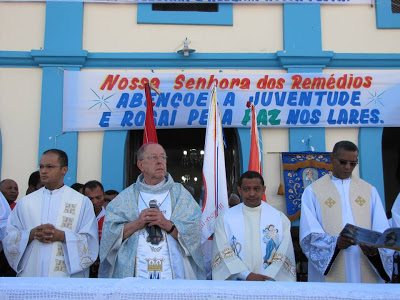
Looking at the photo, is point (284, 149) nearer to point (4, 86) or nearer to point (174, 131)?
point (174, 131)

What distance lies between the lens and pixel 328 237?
12.1ft

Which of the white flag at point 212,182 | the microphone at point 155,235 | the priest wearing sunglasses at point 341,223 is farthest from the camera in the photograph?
the white flag at point 212,182

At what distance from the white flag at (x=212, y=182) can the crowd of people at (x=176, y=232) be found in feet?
2.74

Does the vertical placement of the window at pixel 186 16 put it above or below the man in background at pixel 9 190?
above

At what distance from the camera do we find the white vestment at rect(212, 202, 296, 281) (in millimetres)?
3611

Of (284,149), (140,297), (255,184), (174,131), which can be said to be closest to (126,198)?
(255,184)

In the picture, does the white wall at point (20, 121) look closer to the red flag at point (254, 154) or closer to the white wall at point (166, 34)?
the white wall at point (166, 34)

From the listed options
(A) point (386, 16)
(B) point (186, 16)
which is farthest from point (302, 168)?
(B) point (186, 16)

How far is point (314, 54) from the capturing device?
6.65 metres

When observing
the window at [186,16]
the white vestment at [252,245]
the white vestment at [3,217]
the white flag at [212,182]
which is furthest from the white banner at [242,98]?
the white vestment at [252,245]

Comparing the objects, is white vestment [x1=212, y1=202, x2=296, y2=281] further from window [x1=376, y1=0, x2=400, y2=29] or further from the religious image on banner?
Answer: window [x1=376, y1=0, x2=400, y2=29]

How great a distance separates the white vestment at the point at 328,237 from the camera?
12.0 feet

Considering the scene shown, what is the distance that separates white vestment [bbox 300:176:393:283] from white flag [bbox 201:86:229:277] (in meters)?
1.10

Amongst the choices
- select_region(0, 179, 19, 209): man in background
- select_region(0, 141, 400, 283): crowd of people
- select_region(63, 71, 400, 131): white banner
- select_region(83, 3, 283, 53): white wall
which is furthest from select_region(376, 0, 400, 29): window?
select_region(0, 179, 19, 209): man in background
